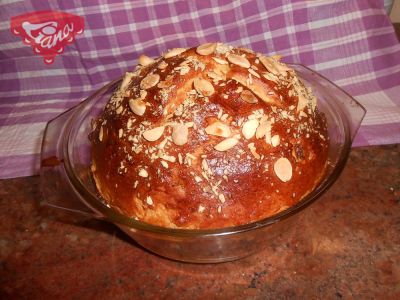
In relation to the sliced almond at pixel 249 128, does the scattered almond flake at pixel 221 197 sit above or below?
below

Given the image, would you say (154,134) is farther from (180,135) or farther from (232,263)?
(232,263)

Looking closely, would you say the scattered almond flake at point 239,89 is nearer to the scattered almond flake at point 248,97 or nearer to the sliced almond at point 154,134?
the scattered almond flake at point 248,97

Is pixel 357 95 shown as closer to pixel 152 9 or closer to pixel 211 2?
pixel 211 2

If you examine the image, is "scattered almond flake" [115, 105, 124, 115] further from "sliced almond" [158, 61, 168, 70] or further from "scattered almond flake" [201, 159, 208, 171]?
"scattered almond flake" [201, 159, 208, 171]

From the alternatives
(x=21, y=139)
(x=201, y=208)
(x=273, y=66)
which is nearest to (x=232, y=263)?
(x=201, y=208)

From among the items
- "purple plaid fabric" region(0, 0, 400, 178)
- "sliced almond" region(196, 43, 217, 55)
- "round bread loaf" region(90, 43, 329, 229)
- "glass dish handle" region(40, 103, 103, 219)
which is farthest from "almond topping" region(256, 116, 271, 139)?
"purple plaid fabric" region(0, 0, 400, 178)

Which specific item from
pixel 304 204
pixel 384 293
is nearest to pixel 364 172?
pixel 384 293

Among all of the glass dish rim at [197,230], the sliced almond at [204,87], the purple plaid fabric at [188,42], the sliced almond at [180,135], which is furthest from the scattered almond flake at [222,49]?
the purple plaid fabric at [188,42]
